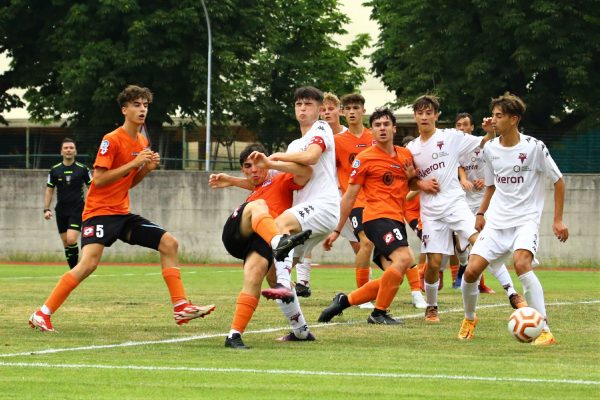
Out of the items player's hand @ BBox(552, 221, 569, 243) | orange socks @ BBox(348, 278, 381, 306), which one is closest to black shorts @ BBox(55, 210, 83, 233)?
orange socks @ BBox(348, 278, 381, 306)

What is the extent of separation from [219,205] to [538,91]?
1636 centimetres

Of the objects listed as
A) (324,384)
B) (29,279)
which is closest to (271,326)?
(324,384)

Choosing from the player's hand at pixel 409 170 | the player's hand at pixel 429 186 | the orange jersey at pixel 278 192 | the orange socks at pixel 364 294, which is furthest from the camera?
the player's hand at pixel 429 186

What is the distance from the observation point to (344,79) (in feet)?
196

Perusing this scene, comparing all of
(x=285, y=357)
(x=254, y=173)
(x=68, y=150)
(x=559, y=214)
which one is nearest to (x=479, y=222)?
(x=559, y=214)

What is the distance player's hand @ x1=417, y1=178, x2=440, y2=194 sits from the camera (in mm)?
12781

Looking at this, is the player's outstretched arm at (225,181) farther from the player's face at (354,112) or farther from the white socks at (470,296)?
the player's face at (354,112)

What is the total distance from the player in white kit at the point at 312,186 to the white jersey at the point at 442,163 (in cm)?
255

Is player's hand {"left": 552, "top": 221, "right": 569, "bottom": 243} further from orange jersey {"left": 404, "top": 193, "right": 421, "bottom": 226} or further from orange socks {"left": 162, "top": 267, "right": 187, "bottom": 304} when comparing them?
orange jersey {"left": 404, "top": 193, "right": 421, "bottom": 226}

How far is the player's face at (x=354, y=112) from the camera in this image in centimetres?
1454

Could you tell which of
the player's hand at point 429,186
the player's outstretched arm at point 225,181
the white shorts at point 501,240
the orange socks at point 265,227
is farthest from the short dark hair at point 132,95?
the white shorts at point 501,240

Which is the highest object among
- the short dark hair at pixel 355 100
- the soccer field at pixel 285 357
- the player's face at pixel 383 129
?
the short dark hair at pixel 355 100

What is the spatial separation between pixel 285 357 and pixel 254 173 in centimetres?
188

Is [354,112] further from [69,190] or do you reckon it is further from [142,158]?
[69,190]
